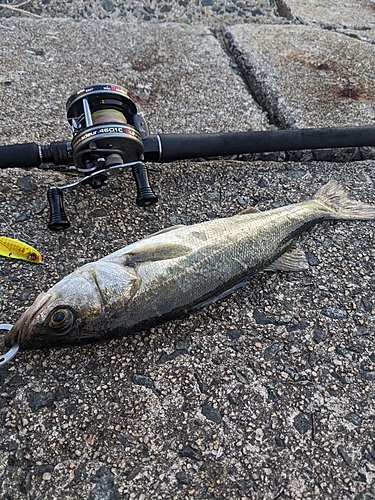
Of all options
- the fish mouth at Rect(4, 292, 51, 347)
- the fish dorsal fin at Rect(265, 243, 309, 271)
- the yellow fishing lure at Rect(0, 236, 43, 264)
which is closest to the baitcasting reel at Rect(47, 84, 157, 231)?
the yellow fishing lure at Rect(0, 236, 43, 264)

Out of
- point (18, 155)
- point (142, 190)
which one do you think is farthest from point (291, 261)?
point (18, 155)

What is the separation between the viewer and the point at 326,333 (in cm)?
252

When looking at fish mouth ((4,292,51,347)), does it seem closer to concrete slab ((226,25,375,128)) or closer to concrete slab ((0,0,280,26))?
concrete slab ((226,25,375,128))

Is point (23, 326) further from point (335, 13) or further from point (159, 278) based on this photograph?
point (335, 13)

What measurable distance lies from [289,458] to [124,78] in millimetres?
3926

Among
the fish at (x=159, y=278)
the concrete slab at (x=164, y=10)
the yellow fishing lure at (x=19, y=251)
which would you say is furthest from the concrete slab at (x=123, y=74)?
the fish at (x=159, y=278)

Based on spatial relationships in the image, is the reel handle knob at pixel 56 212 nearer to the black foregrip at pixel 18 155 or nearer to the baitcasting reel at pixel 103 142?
the baitcasting reel at pixel 103 142

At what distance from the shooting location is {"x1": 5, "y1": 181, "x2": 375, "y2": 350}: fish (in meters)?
2.21

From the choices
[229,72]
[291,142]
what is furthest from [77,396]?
[229,72]

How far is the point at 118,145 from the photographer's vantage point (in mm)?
2840

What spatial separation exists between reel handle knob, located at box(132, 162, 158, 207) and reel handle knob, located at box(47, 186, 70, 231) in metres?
0.50

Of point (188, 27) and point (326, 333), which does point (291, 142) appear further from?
point (188, 27)

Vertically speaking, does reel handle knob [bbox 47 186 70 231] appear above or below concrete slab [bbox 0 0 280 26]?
below

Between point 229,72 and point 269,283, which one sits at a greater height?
point 229,72
